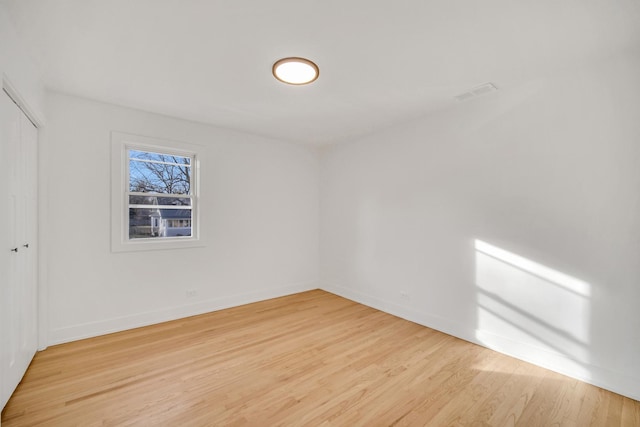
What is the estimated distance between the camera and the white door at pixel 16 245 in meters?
1.77

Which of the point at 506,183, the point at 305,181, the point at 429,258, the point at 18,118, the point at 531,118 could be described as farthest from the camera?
the point at 305,181

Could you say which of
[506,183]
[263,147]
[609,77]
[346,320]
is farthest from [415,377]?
[263,147]

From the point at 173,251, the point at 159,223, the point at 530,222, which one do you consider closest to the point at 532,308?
the point at 530,222

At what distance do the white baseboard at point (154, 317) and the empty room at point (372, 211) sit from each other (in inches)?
0.9

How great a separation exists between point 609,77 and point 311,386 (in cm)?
340

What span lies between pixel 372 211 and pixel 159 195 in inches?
113

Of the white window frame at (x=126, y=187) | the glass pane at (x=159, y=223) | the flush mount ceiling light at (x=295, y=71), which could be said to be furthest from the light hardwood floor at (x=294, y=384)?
the flush mount ceiling light at (x=295, y=71)

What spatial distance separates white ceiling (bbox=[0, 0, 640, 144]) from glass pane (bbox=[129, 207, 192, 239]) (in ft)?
4.27

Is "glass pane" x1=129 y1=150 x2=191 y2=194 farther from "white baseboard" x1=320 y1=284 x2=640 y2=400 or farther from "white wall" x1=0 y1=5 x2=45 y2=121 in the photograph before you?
"white baseboard" x1=320 y1=284 x2=640 y2=400

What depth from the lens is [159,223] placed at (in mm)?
3496

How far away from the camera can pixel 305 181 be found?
483 cm

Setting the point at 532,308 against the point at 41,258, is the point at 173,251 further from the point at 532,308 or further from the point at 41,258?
the point at 532,308

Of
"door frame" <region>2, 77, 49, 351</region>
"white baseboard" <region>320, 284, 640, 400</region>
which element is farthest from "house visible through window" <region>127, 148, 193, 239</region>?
"white baseboard" <region>320, 284, 640, 400</region>

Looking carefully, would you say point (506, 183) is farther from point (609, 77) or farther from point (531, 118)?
point (609, 77)
